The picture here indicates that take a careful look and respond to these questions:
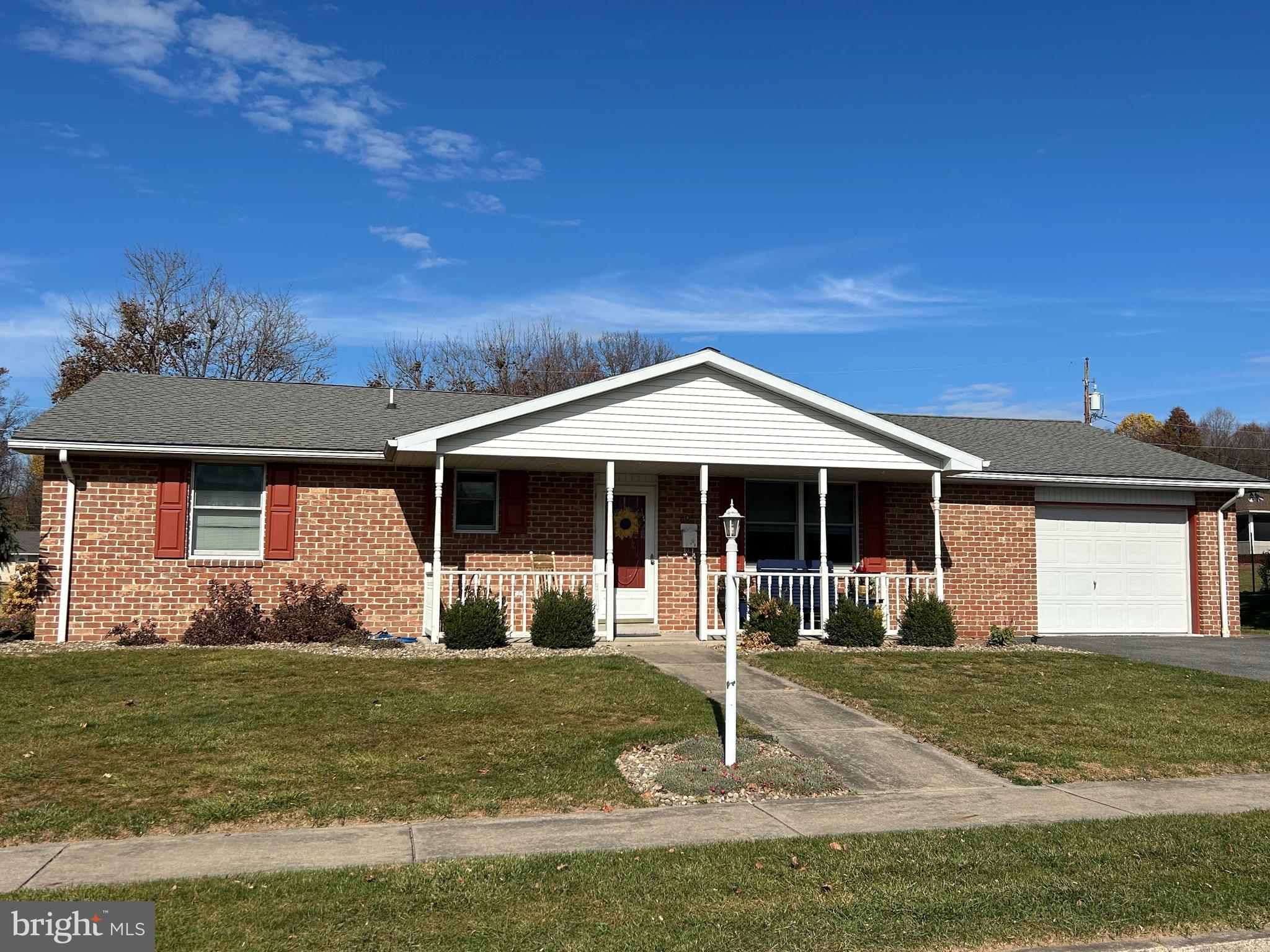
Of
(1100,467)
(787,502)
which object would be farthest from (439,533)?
(1100,467)

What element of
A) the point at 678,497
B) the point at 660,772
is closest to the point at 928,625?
the point at 678,497

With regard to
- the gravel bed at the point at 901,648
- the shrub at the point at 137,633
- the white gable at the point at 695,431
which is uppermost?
the white gable at the point at 695,431

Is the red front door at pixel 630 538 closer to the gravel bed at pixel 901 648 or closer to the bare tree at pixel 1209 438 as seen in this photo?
the gravel bed at pixel 901 648

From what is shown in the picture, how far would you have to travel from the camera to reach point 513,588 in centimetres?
1342

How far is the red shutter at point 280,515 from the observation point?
14.3 meters

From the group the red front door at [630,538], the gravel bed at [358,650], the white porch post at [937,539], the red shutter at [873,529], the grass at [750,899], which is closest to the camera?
the grass at [750,899]

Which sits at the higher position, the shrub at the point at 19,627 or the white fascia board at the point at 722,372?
the white fascia board at the point at 722,372

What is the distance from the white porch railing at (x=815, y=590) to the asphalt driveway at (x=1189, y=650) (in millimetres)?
2440

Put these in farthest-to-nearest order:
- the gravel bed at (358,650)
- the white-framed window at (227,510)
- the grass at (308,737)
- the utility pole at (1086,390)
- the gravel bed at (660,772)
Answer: the utility pole at (1086,390) < the white-framed window at (227,510) < the gravel bed at (358,650) < the gravel bed at (660,772) < the grass at (308,737)

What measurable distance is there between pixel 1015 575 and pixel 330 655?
1131 cm

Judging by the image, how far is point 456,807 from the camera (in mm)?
6465

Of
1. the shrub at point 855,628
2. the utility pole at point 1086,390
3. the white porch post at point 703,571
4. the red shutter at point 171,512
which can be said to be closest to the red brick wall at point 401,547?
the red shutter at point 171,512

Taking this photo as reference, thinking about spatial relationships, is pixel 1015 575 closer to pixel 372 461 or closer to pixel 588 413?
pixel 588 413

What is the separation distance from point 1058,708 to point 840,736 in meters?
2.88
